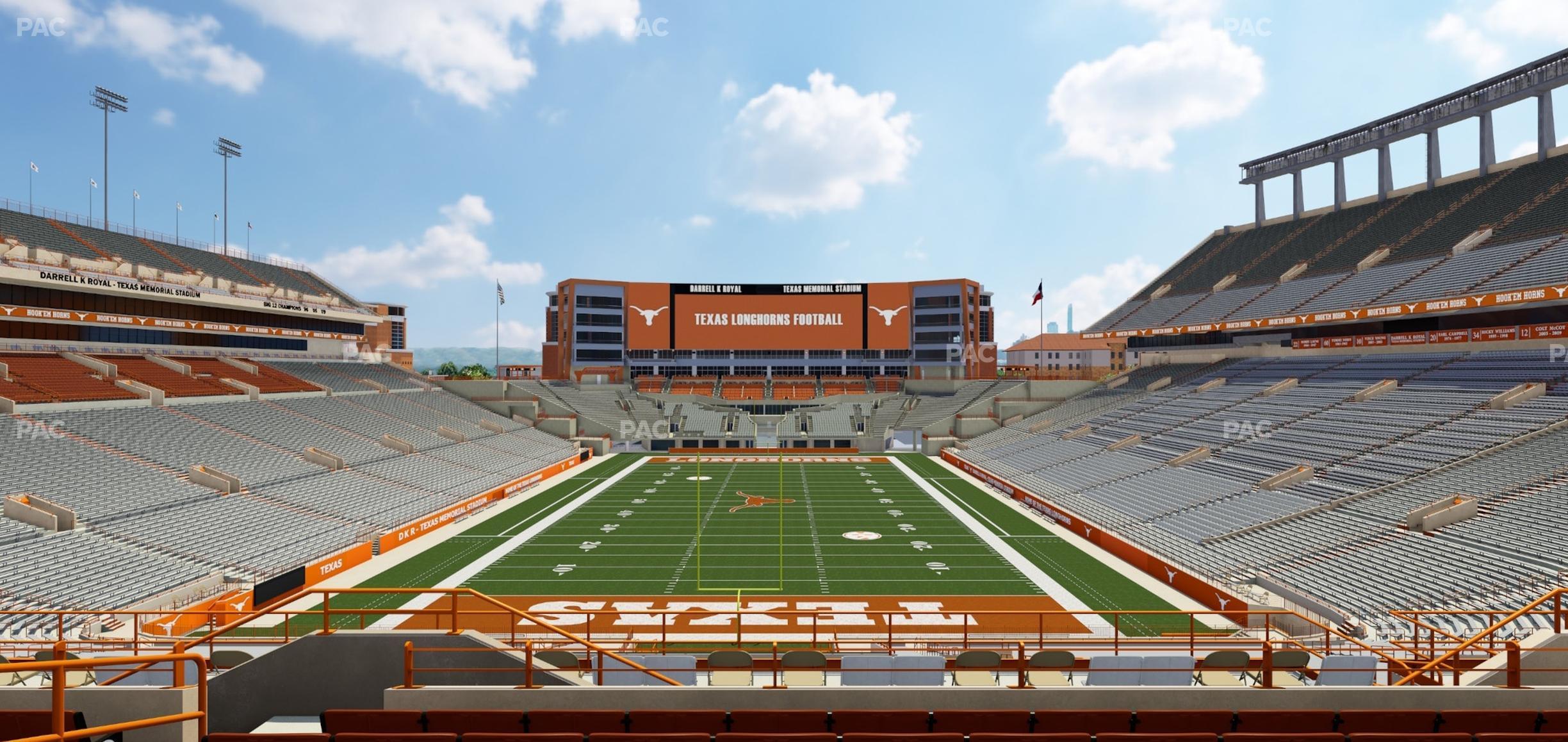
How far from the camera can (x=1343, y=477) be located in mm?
22062

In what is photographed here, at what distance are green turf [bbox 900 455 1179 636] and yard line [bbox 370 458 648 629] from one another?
49.5ft

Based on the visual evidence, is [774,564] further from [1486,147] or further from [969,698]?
[1486,147]

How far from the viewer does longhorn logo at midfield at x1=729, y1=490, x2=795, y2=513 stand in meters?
29.0

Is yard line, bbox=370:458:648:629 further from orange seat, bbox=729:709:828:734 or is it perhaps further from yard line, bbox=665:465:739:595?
orange seat, bbox=729:709:828:734

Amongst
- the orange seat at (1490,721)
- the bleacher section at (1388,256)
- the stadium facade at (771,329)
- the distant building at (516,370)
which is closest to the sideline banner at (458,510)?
the orange seat at (1490,721)

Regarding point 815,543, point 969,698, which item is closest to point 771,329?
point 815,543

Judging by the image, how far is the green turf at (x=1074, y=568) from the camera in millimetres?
15914

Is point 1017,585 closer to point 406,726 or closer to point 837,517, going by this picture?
point 837,517

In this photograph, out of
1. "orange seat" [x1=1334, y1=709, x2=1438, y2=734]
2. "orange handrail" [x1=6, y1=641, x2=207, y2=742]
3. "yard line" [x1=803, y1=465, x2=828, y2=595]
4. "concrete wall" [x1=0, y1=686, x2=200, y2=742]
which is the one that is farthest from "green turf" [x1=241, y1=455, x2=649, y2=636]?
"orange seat" [x1=1334, y1=709, x2=1438, y2=734]

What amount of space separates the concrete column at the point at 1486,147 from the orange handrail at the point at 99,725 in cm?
5243

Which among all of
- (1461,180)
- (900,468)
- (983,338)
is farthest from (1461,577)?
(983,338)

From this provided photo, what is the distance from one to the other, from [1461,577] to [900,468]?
89.4 ft

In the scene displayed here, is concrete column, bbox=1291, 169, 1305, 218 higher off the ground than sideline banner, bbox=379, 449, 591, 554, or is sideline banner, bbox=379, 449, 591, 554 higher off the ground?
concrete column, bbox=1291, 169, 1305, 218

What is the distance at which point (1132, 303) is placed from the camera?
51.6 metres
